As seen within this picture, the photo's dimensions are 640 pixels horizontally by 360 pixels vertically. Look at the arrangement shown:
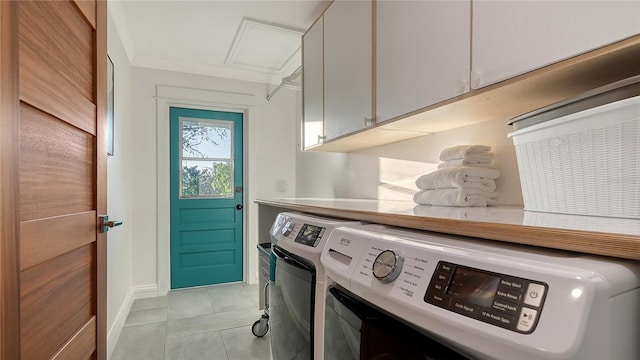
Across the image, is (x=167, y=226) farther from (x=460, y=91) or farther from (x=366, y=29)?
(x=460, y=91)

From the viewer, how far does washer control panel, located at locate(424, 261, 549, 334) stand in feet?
1.31

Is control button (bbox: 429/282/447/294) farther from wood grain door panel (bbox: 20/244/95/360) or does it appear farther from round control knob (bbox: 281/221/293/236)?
wood grain door panel (bbox: 20/244/95/360)

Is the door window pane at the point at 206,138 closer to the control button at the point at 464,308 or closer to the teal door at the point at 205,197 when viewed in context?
the teal door at the point at 205,197

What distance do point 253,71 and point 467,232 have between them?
3.27 m

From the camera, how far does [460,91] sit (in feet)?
3.53

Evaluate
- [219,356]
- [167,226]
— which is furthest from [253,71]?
[219,356]

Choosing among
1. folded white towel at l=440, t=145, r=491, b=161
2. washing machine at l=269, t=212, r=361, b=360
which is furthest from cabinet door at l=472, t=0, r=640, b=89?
washing machine at l=269, t=212, r=361, b=360

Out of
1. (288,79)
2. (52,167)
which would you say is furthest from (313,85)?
(52,167)

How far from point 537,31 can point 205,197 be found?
324cm

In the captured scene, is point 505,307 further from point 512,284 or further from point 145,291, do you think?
point 145,291

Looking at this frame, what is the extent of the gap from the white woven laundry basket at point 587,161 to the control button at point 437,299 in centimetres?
40

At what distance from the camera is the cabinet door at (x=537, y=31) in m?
0.69

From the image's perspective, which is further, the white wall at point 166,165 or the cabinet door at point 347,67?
the white wall at point 166,165

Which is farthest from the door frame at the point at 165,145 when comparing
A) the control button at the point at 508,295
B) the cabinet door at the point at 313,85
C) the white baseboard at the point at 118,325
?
the control button at the point at 508,295
